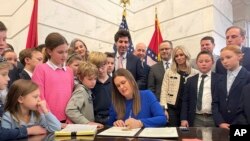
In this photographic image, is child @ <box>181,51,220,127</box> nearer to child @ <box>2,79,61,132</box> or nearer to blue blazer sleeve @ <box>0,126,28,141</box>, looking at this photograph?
child @ <box>2,79,61,132</box>

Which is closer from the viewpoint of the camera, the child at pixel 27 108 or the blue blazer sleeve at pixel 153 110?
the child at pixel 27 108

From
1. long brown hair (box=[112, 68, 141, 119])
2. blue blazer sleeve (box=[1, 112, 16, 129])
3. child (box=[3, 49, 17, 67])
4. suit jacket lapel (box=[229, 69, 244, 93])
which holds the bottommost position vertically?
blue blazer sleeve (box=[1, 112, 16, 129])

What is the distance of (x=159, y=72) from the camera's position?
4.35 m

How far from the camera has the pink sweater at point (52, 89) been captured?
9.43ft

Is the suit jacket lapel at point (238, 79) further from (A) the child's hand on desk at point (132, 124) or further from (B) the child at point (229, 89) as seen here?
(A) the child's hand on desk at point (132, 124)

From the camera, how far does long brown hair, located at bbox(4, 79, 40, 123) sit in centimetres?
231

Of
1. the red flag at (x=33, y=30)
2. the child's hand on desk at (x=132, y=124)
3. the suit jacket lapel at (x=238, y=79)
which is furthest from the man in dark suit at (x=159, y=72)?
the red flag at (x=33, y=30)

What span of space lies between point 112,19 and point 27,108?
527 cm

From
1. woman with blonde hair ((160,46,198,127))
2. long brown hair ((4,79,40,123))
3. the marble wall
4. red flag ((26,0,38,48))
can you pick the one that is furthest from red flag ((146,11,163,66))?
long brown hair ((4,79,40,123))

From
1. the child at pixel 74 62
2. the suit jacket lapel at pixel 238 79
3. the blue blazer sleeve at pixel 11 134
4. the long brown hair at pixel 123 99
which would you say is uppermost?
the child at pixel 74 62

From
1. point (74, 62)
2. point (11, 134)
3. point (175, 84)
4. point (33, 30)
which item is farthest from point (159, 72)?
point (11, 134)

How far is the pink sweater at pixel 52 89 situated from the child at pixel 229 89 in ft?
5.54

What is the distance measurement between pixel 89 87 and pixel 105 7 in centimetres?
439

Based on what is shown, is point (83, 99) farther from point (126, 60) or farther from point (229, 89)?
point (126, 60)
